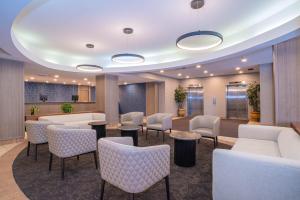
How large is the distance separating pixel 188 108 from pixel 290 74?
29.4 ft

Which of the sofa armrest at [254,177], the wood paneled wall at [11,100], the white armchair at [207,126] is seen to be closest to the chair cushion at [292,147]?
the sofa armrest at [254,177]

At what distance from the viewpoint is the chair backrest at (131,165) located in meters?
1.89

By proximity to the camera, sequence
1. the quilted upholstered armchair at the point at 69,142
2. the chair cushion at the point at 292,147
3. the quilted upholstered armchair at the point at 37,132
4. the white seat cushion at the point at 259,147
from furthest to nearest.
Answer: the quilted upholstered armchair at the point at 37,132 → the quilted upholstered armchair at the point at 69,142 → the white seat cushion at the point at 259,147 → the chair cushion at the point at 292,147

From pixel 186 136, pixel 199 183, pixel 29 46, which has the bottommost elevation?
pixel 199 183

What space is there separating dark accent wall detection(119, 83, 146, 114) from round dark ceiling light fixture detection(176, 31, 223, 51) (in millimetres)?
9101

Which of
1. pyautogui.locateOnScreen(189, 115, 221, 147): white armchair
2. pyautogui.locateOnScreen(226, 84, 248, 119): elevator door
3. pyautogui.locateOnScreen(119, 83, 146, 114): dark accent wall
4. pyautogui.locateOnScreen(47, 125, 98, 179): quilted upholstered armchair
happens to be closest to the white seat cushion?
pyautogui.locateOnScreen(189, 115, 221, 147): white armchair

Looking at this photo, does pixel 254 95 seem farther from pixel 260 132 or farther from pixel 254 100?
pixel 260 132

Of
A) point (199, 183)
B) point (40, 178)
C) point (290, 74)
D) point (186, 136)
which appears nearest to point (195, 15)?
point (290, 74)

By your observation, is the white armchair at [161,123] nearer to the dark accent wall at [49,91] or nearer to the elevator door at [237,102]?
the elevator door at [237,102]

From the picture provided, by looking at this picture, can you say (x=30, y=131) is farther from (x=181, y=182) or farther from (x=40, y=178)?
(x=181, y=182)

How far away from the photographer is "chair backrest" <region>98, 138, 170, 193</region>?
74.4 inches

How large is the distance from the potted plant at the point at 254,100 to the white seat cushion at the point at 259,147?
22.1 ft

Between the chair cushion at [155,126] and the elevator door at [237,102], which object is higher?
the elevator door at [237,102]

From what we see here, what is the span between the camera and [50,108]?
8805mm
